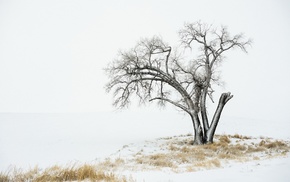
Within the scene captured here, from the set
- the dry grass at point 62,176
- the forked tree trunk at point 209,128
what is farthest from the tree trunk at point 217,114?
the dry grass at point 62,176

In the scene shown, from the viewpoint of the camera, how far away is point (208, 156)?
453 inches

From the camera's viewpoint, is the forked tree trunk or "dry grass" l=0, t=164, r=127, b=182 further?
the forked tree trunk

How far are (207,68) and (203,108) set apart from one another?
9.22 feet

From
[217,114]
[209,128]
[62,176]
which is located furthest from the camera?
[209,128]

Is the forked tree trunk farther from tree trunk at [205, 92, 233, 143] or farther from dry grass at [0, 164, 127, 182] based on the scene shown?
dry grass at [0, 164, 127, 182]

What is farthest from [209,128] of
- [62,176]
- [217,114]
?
[62,176]

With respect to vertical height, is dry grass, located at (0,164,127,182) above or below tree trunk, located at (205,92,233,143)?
below

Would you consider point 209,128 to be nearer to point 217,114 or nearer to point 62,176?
point 217,114

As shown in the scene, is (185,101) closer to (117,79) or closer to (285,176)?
(117,79)

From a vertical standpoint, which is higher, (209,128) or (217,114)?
(217,114)

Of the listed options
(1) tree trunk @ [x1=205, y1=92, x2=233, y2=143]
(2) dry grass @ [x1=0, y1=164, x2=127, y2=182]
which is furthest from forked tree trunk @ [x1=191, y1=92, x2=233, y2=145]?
(2) dry grass @ [x1=0, y1=164, x2=127, y2=182]

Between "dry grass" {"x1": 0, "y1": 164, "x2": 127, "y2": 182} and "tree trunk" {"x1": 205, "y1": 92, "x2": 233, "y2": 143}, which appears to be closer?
"dry grass" {"x1": 0, "y1": 164, "x2": 127, "y2": 182}

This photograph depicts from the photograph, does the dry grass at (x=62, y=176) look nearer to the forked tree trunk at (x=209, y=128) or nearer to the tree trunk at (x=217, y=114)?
the forked tree trunk at (x=209, y=128)

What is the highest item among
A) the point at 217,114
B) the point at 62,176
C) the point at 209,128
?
the point at 217,114
